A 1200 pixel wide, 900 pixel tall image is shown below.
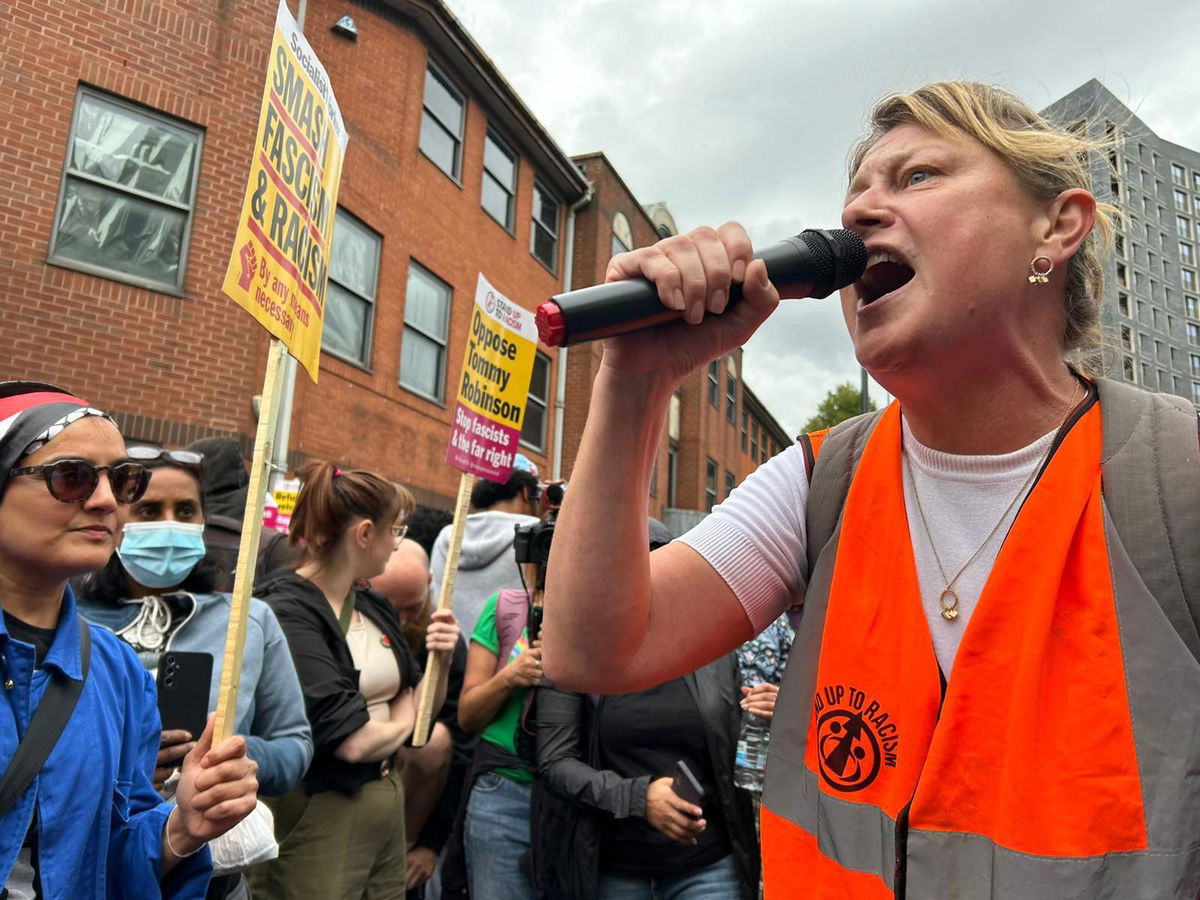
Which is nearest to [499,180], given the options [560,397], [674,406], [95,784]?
[560,397]

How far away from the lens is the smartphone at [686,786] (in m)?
2.99

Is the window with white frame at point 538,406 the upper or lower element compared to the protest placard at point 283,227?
upper

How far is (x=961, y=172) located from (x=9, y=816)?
87.7 inches

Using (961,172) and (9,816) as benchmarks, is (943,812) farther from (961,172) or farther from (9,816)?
(9,816)

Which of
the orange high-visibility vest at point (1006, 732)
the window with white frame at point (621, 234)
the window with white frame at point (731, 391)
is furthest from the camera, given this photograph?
the window with white frame at point (731, 391)

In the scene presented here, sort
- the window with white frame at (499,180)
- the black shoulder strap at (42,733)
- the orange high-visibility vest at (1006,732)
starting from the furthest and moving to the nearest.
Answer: the window with white frame at (499,180) → the black shoulder strap at (42,733) → the orange high-visibility vest at (1006,732)

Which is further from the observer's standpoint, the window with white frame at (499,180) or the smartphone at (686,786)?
the window with white frame at (499,180)

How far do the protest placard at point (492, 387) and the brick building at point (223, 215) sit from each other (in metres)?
4.61

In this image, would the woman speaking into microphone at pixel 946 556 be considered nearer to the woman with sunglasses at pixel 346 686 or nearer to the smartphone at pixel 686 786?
the smartphone at pixel 686 786

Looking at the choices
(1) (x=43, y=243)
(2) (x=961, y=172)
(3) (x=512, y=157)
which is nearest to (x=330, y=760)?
(2) (x=961, y=172)

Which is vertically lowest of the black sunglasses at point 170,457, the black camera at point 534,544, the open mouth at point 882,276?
the black camera at point 534,544

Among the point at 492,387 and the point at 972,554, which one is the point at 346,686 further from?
the point at 972,554

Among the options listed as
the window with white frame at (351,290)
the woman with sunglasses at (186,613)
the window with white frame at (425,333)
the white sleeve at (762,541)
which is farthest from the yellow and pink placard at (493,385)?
the window with white frame at (425,333)

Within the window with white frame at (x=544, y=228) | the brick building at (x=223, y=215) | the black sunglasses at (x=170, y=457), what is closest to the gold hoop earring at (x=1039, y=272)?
the black sunglasses at (x=170, y=457)
